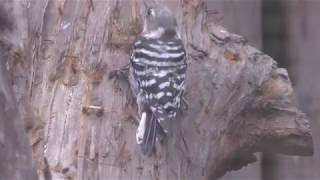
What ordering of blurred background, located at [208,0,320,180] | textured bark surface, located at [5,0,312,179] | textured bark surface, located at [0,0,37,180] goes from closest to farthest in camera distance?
textured bark surface, located at [0,0,37,180], textured bark surface, located at [5,0,312,179], blurred background, located at [208,0,320,180]

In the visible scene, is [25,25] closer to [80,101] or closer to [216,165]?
[80,101]

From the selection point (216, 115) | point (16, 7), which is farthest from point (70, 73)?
point (216, 115)

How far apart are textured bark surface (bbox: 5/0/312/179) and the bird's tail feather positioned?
16mm

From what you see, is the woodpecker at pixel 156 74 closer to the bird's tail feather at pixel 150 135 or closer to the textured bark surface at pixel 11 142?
the bird's tail feather at pixel 150 135

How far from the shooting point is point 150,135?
171cm

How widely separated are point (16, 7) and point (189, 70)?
1.23 feet

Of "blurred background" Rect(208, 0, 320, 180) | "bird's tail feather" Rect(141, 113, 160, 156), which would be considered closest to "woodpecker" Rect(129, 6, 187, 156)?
"bird's tail feather" Rect(141, 113, 160, 156)

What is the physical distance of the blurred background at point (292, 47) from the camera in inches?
85.9

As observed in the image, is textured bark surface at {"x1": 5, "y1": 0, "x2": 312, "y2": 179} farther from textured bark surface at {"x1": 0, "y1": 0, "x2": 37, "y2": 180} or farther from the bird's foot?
textured bark surface at {"x1": 0, "y1": 0, "x2": 37, "y2": 180}

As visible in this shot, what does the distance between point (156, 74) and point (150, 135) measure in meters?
0.15

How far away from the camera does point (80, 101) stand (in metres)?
1.73

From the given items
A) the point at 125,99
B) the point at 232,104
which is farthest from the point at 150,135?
the point at 232,104

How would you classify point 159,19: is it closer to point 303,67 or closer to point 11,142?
point 303,67

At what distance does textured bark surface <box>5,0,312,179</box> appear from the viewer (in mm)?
1692
